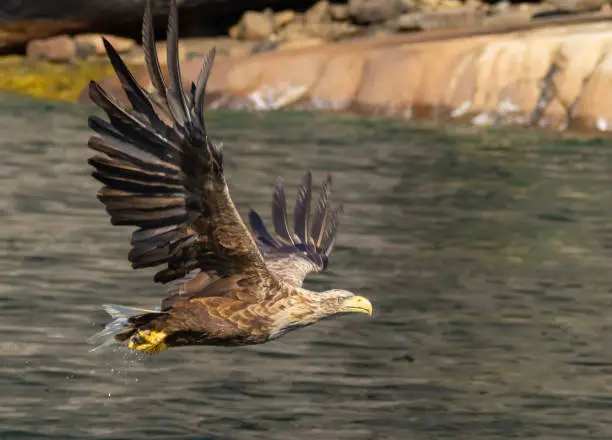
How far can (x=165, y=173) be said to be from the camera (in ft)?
27.6

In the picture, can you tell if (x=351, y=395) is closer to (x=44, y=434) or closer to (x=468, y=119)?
(x=44, y=434)

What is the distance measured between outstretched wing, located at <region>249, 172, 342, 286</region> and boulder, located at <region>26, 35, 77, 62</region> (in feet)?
73.9

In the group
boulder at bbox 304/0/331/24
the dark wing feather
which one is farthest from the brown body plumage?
boulder at bbox 304/0/331/24

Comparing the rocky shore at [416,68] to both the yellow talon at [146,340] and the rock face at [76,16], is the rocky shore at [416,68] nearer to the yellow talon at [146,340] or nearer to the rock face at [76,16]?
the rock face at [76,16]

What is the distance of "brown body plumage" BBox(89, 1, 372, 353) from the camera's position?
8148 mm

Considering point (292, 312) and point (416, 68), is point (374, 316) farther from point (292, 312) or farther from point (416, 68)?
point (416, 68)

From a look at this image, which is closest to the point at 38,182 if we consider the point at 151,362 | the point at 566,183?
the point at 566,183

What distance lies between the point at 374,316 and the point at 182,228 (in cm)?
526

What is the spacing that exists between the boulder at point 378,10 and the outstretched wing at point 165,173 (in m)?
26.0


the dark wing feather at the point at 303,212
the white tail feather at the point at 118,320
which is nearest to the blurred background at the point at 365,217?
the white tail feather at the point at 118,320

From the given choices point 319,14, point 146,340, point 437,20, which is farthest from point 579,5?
point 146,340

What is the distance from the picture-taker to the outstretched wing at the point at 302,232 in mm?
10250

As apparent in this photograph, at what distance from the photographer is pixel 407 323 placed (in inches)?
527

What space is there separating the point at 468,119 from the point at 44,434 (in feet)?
61.4
